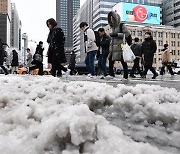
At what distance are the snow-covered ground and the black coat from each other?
692 cm

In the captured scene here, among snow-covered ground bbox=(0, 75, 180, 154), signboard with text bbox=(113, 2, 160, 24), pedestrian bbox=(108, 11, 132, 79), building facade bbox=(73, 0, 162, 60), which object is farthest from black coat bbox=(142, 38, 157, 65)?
building facade bbox=(73, 0, 162, 60)

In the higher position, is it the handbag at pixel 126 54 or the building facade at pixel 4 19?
the building facade at pixel 4 19

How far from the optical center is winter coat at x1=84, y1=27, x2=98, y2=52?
932 centimetres

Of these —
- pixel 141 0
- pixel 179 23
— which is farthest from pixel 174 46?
pixel 141 0

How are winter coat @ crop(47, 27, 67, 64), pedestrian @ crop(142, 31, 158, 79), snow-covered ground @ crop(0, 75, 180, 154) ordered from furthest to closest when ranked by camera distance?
pedestrian @ crop(142, 31, 158, 79) < winter coat @ crop(47, 27, 67, 64) < snow-covered ground @ crop(0, 75, 180, 154)

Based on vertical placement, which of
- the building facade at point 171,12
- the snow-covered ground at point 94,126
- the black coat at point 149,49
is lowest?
the snow-covered ground at point 94,126

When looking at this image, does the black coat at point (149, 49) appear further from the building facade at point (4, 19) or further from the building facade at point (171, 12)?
the building facade at point (4, 19)

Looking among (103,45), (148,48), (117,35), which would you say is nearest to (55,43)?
(103,45)

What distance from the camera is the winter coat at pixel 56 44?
8547 mm

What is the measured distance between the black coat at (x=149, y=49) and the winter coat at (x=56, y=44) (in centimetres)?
276

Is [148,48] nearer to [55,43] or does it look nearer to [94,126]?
[55,43]

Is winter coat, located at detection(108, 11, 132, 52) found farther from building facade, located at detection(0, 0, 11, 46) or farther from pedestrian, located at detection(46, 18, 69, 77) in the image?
building facade, located at detection(0, 0, 11, 46)

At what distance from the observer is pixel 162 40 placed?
320ft

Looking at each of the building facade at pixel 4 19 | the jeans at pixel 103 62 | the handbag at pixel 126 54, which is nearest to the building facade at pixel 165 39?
the building facade at pixel 4 19
